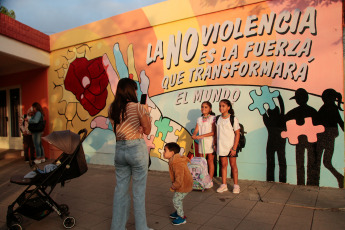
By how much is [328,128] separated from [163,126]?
11.5 ft

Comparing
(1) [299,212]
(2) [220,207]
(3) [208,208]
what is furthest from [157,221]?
(1) [299,212]

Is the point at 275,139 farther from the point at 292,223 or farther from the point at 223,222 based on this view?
the point at 223,222

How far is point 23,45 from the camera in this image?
762cm

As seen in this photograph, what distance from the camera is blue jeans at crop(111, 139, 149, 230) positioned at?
2.89 meters

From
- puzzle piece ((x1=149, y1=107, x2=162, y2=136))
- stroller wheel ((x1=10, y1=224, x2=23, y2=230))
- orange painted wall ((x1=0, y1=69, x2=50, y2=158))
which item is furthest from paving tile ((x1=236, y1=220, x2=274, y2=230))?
orange painted wall ((x1=0, y1=69, x2=50, y2=158))

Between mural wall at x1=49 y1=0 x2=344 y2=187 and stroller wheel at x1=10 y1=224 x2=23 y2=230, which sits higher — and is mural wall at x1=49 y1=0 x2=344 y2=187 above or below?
above

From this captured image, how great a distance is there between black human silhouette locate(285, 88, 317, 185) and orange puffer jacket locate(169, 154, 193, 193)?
2.66 meters

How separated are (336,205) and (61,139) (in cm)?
412

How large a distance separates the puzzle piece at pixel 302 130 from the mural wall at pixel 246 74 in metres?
0.02

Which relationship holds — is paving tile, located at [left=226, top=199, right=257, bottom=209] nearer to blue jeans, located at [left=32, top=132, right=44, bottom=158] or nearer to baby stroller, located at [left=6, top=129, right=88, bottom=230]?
baby stroller, located at [left=6, top=129, right=88, bottom=230]

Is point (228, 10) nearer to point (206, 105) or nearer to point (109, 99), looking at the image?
point (206, 105)

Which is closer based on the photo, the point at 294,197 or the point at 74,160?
the point at 74,160

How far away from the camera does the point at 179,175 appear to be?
3.32 m

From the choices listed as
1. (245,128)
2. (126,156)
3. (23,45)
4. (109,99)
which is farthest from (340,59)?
(23,45)
